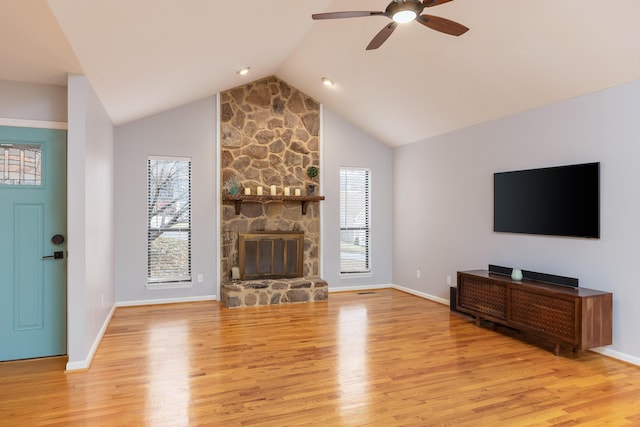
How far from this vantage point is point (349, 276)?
23.5 feet

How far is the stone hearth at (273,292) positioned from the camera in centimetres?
586

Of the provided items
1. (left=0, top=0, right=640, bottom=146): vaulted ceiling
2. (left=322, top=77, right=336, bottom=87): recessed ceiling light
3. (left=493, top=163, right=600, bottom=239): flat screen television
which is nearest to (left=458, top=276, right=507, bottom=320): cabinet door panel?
(left=493, top=163, right=600, bottom=239): flat screen television

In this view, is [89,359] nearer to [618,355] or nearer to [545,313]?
[545,313]

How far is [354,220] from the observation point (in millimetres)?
7250

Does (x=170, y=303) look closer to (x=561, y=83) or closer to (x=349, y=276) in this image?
(x=349, y=276)

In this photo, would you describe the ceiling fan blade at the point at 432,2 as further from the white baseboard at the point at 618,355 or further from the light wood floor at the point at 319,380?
the white baseboard at the point at 618,355

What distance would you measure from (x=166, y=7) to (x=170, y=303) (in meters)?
4.38

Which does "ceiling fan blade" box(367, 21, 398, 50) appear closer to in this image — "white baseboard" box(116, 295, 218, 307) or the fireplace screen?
the fireplace screen

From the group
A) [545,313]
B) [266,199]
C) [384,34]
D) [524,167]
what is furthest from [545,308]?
[266,199]

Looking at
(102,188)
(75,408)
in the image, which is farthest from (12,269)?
(75,408)

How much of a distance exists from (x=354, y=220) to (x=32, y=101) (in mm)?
4974

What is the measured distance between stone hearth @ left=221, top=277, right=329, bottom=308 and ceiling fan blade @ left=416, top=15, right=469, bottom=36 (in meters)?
4.23

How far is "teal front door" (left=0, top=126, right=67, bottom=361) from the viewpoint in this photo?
11.9ft

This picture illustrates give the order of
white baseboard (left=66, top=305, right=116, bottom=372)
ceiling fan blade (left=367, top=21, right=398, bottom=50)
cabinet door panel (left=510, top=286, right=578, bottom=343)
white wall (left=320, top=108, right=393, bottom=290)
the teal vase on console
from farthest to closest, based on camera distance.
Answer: white wall (left=320, top=108, right=393, bottom=290) < the teal vase on console < cabinet door panel (left=510, top=286, right=578, bottom=343) < white baseboard (left=66, top=305, right=116, bottom=372) < ceiling fan blade (left=367, top=21, right=398, bottom=50)
